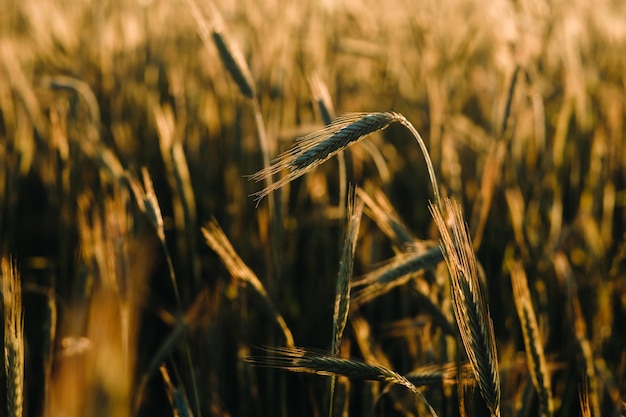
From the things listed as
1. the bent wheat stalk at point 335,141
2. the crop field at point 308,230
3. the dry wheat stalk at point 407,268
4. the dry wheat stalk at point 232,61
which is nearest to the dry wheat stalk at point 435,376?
the crop field at point 308,230

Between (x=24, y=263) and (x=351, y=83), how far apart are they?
1523 mm

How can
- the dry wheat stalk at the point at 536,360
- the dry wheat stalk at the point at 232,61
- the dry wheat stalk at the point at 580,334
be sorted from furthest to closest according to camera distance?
the dry wheat stalk at the point at 232,61
the dry wheat stalk at the point at 580,334
the dry wheat stalk at the point at 536,360

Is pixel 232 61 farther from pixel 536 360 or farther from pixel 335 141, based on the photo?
pixel 536 360

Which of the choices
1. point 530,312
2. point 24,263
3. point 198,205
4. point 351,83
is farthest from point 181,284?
point 351,83

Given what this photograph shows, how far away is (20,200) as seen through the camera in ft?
5.79

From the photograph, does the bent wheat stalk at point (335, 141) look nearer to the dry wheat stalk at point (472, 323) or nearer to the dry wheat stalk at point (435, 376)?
the dry wheat stalk at point (472, 323)

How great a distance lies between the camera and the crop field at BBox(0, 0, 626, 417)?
75 centimetres

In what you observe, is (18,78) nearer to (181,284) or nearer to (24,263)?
(24,263)

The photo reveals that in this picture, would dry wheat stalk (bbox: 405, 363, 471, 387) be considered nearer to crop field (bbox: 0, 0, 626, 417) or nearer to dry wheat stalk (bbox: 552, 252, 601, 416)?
crop field (bbox: 0, 0, 626, 417)

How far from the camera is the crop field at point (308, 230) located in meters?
0.75

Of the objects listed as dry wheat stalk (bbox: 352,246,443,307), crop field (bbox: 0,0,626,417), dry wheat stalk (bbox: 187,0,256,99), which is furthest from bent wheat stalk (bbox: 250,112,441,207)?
dry wheat stalk (bbox: 187,0,256,99)

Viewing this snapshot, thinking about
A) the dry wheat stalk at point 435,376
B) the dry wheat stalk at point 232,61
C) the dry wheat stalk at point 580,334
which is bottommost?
the dry wheat stalk at point 580,334

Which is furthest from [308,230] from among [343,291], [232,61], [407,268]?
[343,291]

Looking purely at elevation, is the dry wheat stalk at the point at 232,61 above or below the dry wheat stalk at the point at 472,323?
above
